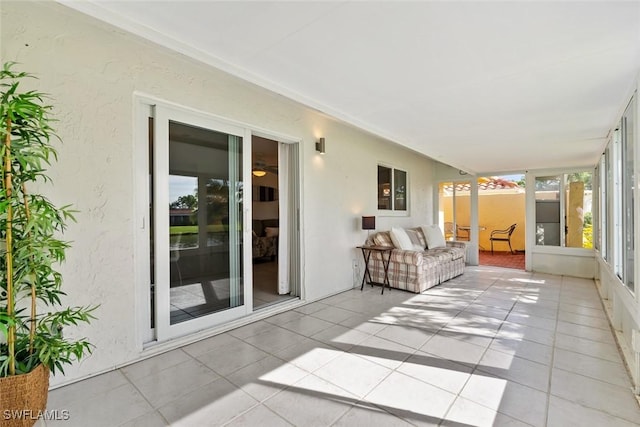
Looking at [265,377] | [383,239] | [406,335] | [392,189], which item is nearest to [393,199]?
[392,189]

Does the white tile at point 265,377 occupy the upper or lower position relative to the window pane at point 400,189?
lower

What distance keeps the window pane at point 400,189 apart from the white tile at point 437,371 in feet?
13.2

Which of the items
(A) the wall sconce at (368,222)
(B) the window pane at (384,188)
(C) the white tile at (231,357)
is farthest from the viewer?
(B) the window pane at (384,188)

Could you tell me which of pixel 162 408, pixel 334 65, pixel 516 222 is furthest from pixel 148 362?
pixel 516 222

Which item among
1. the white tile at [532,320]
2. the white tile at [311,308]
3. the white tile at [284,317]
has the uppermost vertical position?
the white tile at [284,317]

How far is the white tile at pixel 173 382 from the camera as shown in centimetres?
188

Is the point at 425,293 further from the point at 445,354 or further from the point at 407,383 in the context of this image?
the point at 407,383

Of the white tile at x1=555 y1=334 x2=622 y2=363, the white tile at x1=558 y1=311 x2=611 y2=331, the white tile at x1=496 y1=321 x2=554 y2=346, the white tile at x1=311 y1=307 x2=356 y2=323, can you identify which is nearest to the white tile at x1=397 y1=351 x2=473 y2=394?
the white tile at x1=496 y1=321 x2=554 y2=346

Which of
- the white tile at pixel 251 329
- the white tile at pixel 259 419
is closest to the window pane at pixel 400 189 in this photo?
the white tile at pixel 251 329

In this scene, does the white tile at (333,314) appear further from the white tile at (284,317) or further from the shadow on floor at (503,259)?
the shadow on floor at (503,259)

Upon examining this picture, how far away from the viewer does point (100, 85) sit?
2.16m

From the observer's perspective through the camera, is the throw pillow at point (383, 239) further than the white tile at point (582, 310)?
Yes

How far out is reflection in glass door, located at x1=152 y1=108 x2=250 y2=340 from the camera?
255 cm

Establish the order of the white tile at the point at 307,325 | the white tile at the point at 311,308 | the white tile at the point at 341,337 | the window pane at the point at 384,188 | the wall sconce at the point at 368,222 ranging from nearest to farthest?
1. the white tile at the point at 341,337
2. the white tile at the point at 307,325
3. the white tile at the point at 311,308
4. the wall sconce at the point at 368,222
5. the window pane at the point at 384,188
